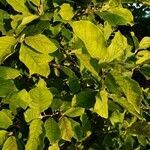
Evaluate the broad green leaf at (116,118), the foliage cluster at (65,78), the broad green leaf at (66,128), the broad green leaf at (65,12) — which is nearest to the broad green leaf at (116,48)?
the foliage cluster at (65,78)

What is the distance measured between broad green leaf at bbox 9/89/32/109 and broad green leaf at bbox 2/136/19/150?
0.62 ft

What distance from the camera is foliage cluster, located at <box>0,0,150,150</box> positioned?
147 cm

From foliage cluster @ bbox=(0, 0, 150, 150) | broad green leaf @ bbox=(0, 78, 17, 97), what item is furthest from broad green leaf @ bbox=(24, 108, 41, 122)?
broad green leaf @ bbox=(0, 78, 17, 97)

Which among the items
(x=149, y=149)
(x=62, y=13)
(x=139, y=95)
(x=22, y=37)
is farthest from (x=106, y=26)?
(x=149, y=149)

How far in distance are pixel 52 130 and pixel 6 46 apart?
1.47 ft

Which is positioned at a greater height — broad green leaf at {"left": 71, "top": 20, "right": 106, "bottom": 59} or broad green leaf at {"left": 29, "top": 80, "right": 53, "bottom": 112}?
broad green leaf at {"left": 71, "top": 20, "right": 106, "bottom": 59}

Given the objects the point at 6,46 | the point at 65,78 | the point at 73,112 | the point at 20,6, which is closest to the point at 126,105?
the point at 73,112

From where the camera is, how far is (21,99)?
171cm

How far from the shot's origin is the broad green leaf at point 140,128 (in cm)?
186

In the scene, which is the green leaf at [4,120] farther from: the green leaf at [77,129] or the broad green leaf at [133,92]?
the broad green leaf at [133,92]

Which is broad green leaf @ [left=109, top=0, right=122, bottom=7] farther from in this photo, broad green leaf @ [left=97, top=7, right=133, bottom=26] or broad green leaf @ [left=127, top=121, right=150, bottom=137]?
broad green leaf @ [left=127, top=121, right=150, bottom=137]

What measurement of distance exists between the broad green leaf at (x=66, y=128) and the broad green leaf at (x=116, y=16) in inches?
20.9

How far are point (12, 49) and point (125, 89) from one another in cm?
50

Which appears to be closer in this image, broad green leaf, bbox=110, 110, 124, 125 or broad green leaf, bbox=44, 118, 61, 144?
broad green leaf, bbox=44, 118, 61, 144
